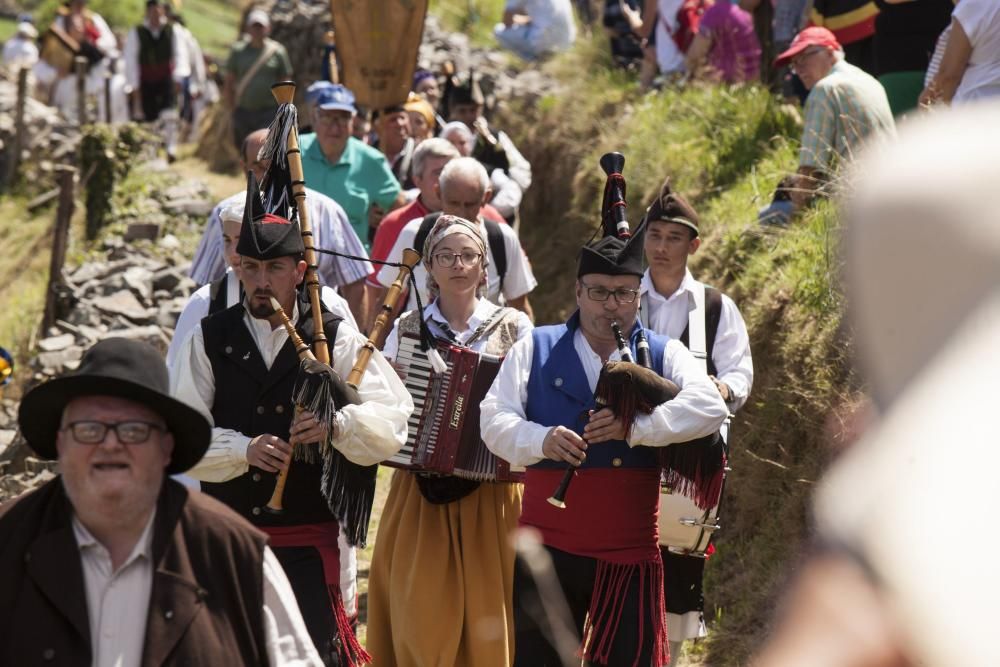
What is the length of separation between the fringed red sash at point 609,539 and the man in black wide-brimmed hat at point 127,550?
6.30ft

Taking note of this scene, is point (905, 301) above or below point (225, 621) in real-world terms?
above

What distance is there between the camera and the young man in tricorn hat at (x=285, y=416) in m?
5.02

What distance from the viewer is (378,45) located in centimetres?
1081

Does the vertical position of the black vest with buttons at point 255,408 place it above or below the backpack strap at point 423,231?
below

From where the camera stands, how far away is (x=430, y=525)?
606cm

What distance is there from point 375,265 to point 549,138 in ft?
25.2

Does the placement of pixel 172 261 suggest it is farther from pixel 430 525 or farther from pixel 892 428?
pixel 892 428

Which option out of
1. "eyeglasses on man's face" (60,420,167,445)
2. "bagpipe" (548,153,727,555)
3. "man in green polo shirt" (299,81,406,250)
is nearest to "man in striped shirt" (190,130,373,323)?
"man in green polo shirt" (299,81,406,250)

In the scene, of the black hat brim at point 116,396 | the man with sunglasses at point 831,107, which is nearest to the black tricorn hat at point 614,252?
the man with sunglasses at point 831,107

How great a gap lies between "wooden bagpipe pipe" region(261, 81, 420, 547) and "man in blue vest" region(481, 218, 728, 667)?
48cm

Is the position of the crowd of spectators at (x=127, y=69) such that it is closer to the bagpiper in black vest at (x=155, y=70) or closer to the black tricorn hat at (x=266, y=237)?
the bagpiper in black vest at (x=155, y=70)

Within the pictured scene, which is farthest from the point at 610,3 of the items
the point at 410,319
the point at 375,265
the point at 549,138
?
the point at 410,319

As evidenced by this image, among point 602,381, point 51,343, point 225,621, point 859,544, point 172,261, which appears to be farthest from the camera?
point 172,261

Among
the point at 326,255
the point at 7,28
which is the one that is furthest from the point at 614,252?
the point at 7,28
